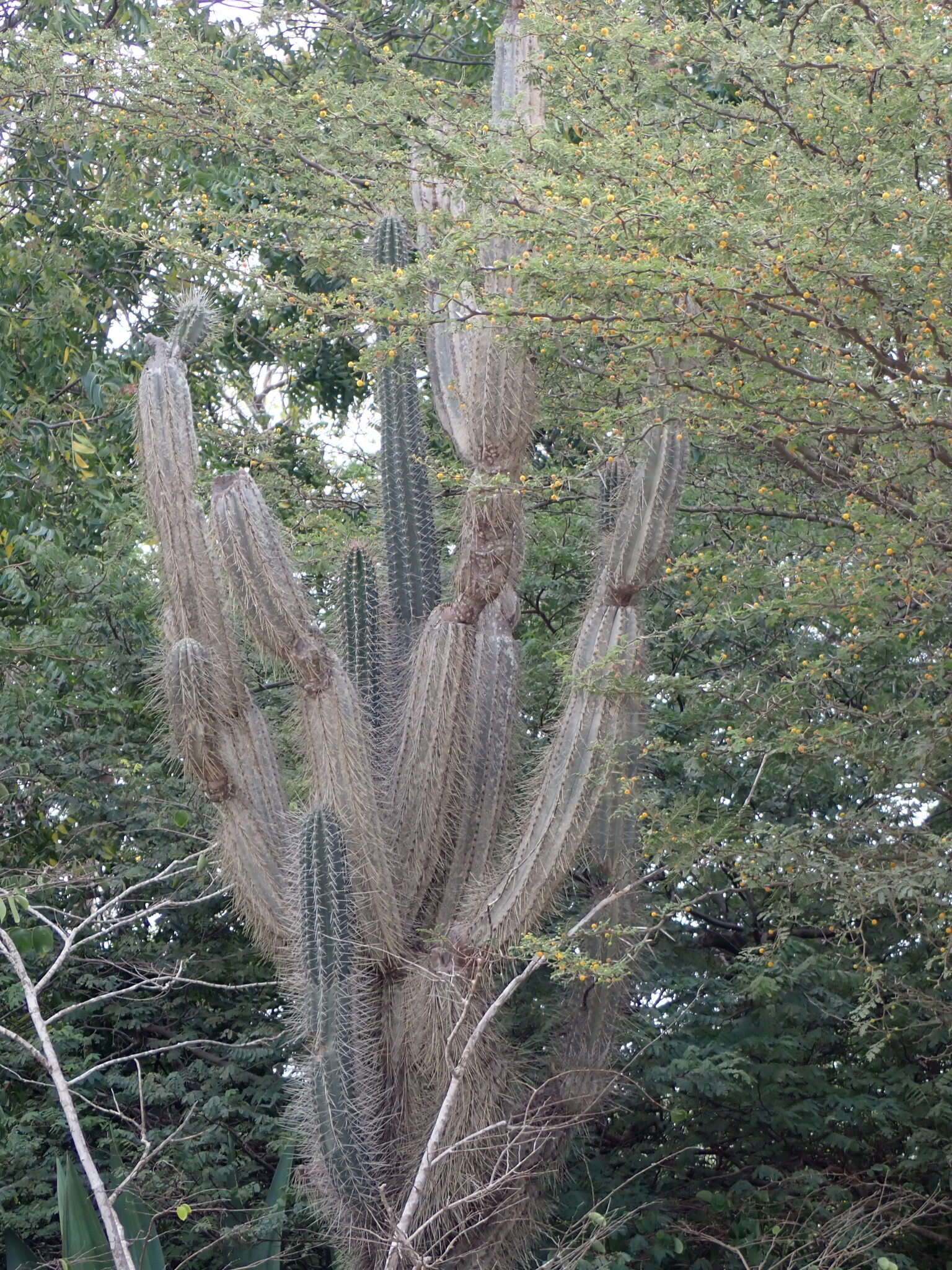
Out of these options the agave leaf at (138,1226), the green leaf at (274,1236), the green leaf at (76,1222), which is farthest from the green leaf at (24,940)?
the green leaf at (274,1236)

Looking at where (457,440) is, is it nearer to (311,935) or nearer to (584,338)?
(584,338)

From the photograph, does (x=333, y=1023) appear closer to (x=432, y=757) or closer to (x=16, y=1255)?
(x=432, y=757)

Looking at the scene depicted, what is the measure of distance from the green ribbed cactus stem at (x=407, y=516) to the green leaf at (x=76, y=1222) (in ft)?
7.63

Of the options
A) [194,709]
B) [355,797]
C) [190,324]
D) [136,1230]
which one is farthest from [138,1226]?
[190,324]

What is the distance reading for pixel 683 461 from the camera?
5.32 metres

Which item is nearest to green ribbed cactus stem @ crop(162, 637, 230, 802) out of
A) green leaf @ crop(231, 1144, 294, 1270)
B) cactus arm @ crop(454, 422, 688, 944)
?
cactus arm @ crop(454, 422, 688, 944)

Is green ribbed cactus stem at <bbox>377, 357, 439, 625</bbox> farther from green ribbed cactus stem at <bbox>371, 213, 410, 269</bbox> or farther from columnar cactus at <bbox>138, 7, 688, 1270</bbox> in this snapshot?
green ribbed cactus stem at <bbox>371, 213, 410, 269</bbox>

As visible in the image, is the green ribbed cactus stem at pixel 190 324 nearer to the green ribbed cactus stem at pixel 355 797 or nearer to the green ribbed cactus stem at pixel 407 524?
the green ribbed cactus stem at pixel 407 524

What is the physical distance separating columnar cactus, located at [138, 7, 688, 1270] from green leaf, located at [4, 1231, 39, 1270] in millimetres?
1327

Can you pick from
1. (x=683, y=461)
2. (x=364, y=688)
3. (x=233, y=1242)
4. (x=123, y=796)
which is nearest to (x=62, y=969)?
(x=123, y=796)

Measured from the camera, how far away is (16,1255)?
554cm

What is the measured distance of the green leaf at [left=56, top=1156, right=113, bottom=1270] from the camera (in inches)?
202

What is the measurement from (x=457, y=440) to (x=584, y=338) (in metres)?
0.89

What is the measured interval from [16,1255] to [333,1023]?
1.73 m
